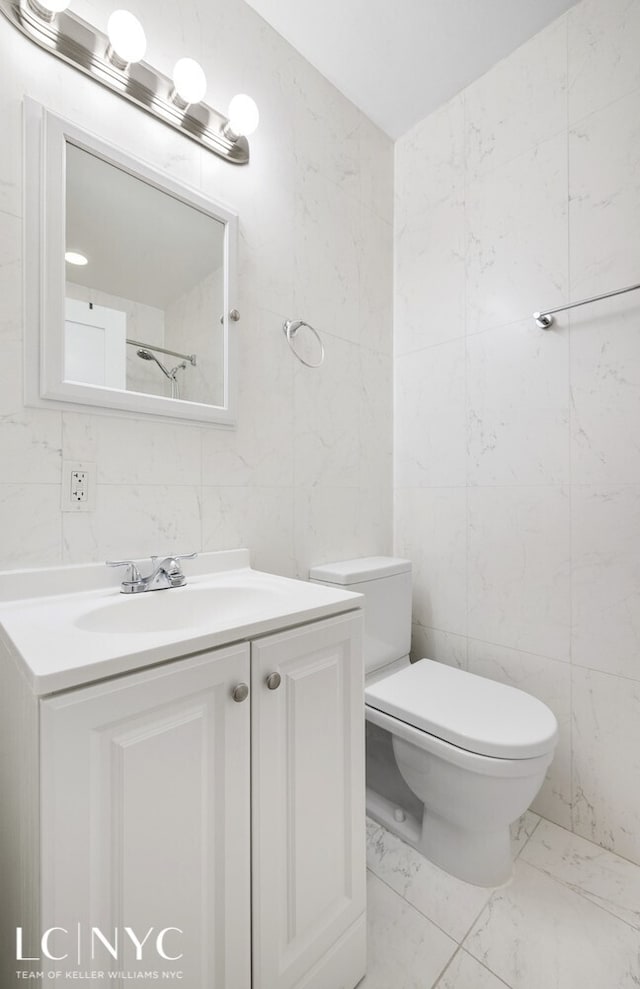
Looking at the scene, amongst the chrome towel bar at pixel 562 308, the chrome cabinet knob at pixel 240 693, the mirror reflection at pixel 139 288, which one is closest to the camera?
the chrome cabinet knob at pixel 240 693

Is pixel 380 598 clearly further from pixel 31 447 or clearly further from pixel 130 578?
pixel 31 447

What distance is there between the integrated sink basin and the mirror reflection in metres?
0.51

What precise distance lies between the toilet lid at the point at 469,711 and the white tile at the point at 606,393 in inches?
27.3

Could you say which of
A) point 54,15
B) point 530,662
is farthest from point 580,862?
point 54,15

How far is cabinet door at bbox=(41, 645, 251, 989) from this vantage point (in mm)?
542

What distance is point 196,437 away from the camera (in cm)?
121

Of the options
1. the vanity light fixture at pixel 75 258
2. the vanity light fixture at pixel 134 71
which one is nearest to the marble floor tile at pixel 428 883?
the vanity light fixture at pixel 75 258

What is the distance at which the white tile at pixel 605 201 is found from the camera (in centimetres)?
124

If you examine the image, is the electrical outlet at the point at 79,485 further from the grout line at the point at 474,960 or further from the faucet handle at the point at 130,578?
the grout line at the point at 474,960

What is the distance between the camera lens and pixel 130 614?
96 cm

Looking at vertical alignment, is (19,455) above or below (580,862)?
above

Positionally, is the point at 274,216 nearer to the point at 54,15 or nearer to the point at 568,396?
the point at 54,15

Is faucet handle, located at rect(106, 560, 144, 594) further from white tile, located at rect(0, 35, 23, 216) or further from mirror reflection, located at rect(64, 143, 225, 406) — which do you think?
white tile, located at rect(0, 35, 23, 216)

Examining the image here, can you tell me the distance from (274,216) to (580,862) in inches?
84.9
